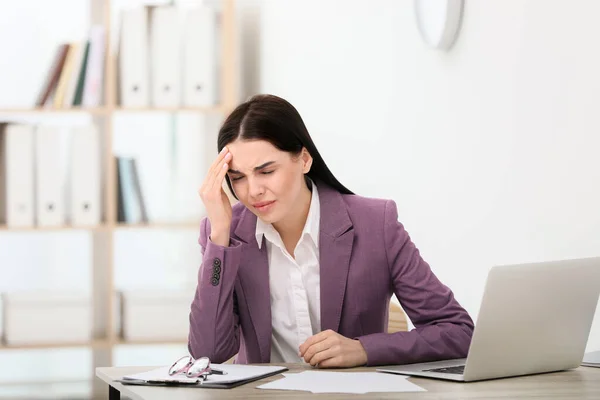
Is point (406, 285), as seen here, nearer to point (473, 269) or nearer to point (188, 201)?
point (473, 269)

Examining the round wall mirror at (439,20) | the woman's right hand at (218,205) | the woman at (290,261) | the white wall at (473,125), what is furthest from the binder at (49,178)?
the woman's right hand at (218,205)

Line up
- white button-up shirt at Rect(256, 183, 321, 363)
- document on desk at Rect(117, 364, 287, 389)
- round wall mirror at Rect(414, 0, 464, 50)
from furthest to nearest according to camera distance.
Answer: round wall mirror at Rect(414, 0, 464, 50) → white button-up shirt at Rect(256, 183, 321, 363) → document on desk at Rect(117, 364, 287, 389)

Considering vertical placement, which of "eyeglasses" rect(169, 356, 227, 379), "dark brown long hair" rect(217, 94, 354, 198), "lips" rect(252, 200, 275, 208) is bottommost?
"eyeglasses" rect(169, 356, 227, 379)

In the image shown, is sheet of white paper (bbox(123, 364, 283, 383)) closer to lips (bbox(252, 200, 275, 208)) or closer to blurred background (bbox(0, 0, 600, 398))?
lips (bbox(252, 200, 275, 208))

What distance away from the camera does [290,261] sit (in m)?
2.13

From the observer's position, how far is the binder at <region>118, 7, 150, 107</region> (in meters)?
3.98

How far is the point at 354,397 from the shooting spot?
56.7 inches

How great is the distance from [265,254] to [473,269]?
26.3 inches

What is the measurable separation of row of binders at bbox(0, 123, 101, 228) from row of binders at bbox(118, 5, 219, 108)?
0.28 m

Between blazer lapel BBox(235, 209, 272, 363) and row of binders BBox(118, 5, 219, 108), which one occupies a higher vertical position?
row of binders BBox(118, 5, 219, 108)

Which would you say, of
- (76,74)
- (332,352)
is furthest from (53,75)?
(332,352)

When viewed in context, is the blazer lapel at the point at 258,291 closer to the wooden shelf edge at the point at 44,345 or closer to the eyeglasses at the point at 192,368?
the eyeglasses at the point at 192,368

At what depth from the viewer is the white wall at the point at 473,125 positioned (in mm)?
2041

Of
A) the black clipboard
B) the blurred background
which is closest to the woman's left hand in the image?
the black clipboard
